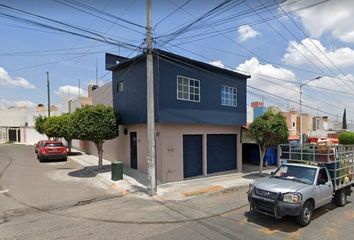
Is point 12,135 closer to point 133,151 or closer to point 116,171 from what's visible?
point 133,151

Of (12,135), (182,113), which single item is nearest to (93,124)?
(182,113)

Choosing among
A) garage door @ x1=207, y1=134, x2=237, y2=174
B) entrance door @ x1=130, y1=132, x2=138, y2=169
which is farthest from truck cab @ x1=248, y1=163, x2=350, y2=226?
Result: entrance door @ x1=130, y1=132, x2=138, y2=169

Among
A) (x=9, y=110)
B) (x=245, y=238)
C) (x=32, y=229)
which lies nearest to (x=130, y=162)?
(x=32, y=229)

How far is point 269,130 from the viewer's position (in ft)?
54.6

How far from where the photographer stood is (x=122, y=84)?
18547mm

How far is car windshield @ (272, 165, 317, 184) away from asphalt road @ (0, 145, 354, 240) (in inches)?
51.0

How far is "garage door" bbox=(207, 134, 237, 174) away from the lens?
1795 centimetres

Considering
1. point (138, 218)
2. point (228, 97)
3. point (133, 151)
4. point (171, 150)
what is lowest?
point (138, 218)

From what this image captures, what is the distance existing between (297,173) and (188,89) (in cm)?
801

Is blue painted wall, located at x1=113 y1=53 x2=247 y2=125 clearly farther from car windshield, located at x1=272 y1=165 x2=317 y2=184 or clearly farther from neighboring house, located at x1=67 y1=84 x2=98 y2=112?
neighboring house, located at x1=67 y1=84 x2=98 y2=112

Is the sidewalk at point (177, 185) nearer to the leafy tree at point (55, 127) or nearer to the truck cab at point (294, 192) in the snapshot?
the truck cab at point (294, 192)

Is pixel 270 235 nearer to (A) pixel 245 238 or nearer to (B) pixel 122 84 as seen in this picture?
(A) pixel 245 238

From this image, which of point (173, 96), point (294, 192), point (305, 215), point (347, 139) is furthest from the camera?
point (347, 139)

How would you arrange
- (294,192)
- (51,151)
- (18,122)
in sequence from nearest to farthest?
(294,192)
(51,151)
(18,122)
